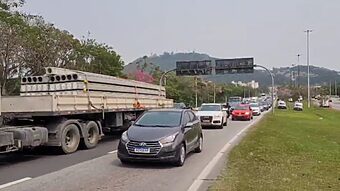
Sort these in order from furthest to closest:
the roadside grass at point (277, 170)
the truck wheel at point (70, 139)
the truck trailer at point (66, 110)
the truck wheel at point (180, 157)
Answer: the truck wheel at point (70, 139) → the truck trailer at point (66, 110) → the truck wheel at point (180, 157) → the roadside grass at point (277, 170)

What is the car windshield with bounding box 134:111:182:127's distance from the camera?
13398mm

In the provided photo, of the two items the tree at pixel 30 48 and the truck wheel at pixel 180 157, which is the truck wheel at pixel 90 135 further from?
the tree at pixel 30 48

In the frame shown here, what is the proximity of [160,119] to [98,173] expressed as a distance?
2921 mm

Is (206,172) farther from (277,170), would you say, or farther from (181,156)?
(277,170)

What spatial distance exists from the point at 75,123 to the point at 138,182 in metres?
6.62

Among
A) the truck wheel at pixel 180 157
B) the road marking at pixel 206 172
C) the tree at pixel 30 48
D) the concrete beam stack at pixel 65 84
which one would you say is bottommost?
the road marking at pixel 206 172

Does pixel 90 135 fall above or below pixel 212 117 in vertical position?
below

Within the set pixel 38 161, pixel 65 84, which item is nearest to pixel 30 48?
pixel 65 84

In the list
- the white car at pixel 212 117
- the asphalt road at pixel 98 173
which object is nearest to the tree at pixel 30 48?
the white car at pixel 212 117

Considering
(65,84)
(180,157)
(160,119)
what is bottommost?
(180,157)

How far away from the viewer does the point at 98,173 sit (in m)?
11.4

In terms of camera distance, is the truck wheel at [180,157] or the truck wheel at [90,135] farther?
the truck wheel at [90,135]

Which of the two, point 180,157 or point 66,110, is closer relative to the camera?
point 180,157

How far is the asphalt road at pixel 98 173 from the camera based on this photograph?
984cm
